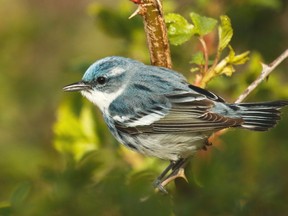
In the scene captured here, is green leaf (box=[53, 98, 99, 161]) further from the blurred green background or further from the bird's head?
the bird's head

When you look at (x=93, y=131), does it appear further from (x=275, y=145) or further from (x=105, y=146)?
(x=275, y=145)

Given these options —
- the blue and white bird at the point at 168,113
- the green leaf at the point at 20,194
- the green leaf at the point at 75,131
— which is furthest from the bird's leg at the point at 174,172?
the green leaf at the point at 20,194

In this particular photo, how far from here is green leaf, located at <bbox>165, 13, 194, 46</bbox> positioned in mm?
3082

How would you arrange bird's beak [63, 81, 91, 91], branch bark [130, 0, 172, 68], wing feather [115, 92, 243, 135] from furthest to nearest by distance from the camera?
1. bird's beak [63, 81, 91, 91]
2. wing feather [115, 92, 243, 135]
3. branch bark [130, 0, 172, 68]

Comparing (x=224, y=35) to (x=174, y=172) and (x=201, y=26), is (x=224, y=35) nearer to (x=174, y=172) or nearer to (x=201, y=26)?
(x=201, y=26)

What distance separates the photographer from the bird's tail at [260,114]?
11.1ft

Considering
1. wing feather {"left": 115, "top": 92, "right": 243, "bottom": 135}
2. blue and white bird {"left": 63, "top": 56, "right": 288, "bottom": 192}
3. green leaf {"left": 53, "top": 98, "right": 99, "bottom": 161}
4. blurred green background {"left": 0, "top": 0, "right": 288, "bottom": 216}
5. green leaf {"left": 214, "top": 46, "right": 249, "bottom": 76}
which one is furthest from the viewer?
green leaf {"left": 53, "top": 98, "right": 99, "bottom": 161}

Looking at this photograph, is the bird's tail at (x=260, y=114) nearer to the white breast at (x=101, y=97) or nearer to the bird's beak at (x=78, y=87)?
the white breast at (x=101, y=97)

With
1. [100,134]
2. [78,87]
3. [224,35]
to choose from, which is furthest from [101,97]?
[224,35]

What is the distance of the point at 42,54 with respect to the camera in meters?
7.08

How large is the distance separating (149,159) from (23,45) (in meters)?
2.95

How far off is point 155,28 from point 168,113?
3.21ft

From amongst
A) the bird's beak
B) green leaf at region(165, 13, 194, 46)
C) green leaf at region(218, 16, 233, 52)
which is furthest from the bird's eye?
green leaf at region(218, 16, 233, 52)

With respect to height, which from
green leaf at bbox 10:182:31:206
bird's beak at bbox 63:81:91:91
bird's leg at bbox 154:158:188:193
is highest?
green leaf at bbox 10:182:31:206
